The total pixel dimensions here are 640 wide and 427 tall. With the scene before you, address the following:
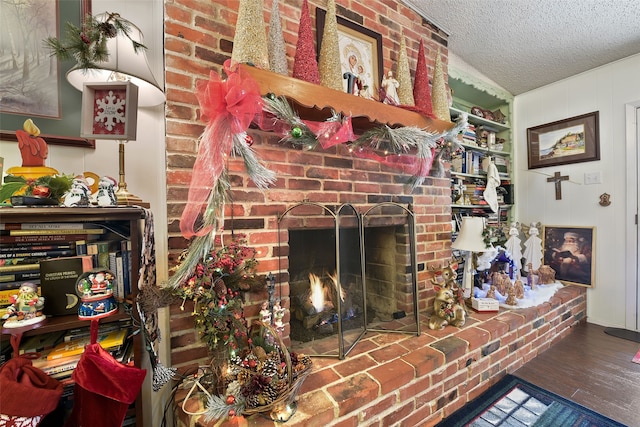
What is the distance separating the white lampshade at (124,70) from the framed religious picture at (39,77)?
11cm

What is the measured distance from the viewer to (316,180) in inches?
55.5

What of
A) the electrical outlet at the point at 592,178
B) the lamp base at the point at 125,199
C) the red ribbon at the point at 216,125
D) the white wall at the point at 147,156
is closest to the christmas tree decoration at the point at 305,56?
the red ribbon at the point at 216,125

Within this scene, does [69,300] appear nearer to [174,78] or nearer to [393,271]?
[174,78]

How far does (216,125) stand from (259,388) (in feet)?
3.19

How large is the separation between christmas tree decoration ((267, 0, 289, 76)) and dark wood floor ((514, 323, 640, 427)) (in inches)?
90.3

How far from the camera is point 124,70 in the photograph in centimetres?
96

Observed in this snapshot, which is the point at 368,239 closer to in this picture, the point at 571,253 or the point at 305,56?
the point at 305,56

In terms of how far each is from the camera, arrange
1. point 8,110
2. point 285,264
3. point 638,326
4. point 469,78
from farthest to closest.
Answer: point 469,78 → point 638,326 → point 285,264 → point 8,110

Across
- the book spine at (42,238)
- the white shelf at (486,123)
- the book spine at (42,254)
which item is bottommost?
the book spine at (42,254)

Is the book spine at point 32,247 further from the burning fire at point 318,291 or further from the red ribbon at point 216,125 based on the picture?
the burning fire at point 318,291

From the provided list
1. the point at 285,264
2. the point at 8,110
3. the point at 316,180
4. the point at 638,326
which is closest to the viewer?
the point at 8,110

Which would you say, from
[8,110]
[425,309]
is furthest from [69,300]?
[425,309]

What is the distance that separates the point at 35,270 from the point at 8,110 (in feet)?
2.10

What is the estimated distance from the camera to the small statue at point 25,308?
762 mm
